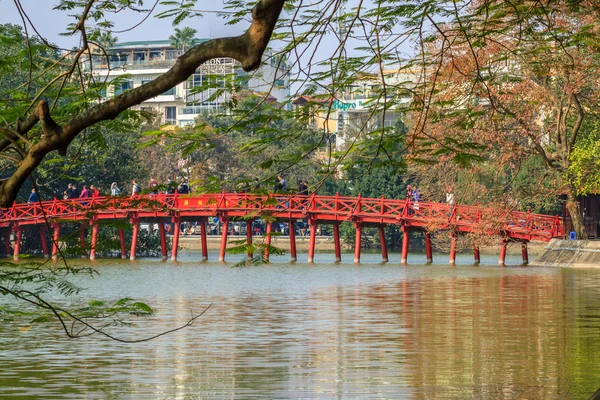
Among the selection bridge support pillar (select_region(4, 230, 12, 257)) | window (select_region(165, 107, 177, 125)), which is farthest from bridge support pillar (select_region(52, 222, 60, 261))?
window (select_region(165, 107, 177, 125))

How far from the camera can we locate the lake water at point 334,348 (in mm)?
12250

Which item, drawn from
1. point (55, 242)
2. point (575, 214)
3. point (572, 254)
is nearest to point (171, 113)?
point (575, 214)

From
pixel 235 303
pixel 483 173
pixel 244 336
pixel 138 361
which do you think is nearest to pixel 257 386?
pixel 138 361

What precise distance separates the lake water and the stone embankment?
633 cm

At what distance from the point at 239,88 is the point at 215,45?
3.79 m

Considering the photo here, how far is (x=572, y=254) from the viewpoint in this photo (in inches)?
1486

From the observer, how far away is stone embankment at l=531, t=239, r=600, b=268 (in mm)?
36562

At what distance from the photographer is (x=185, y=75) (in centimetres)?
686

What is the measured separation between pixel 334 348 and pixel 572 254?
22919 mm

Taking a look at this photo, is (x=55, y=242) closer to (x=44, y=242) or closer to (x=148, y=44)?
(x=44, y=242)

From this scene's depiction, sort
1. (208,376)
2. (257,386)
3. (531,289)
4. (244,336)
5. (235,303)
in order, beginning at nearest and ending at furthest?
(257,386)
(208,376)
(244,336)
(235,303)
(531,289)

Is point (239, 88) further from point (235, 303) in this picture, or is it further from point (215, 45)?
point (235, 303)

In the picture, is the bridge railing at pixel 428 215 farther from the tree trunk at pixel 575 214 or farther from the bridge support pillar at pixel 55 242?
the tree trunk at pixel 575 214

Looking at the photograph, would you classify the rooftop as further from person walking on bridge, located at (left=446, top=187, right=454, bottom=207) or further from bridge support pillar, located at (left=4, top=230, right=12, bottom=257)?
person walking on bridge, located at (left=446, top=187, right=454, bottom=207)
